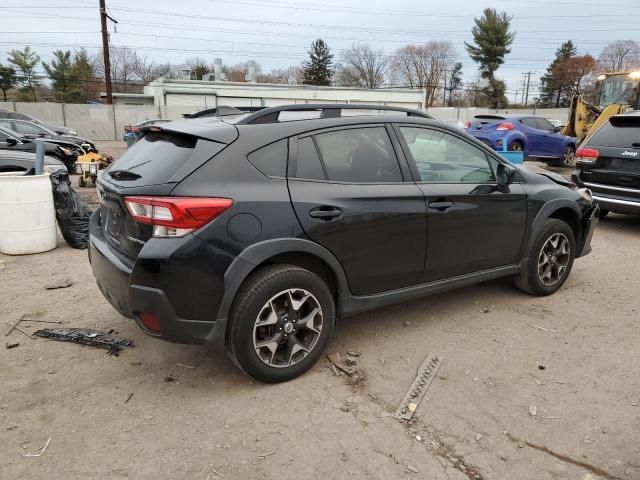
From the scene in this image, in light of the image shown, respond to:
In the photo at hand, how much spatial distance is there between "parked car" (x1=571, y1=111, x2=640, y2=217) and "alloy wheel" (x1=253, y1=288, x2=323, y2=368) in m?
5.80

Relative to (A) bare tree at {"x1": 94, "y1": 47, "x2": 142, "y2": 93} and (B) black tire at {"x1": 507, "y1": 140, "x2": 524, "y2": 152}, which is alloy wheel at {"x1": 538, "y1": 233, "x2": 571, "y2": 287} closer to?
(B) black tire at {"x1": 507, "y1": 140, "x2": 524, "y2": 152}

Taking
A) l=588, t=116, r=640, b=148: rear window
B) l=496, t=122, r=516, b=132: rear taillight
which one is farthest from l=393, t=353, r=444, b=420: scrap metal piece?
l=496, t=122, r=516, b=132: rear taillight

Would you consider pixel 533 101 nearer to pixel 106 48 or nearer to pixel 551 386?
pixel 106 48

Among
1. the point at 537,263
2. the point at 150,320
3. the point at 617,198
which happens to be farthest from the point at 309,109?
the point at 617,198

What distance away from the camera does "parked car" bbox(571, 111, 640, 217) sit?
23.1 feet

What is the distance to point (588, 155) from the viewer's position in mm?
7660

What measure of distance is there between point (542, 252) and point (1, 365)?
14.5 feet

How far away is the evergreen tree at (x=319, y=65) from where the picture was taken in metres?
71.4

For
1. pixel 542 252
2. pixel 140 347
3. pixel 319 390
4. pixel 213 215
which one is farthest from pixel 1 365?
pixel 542 252

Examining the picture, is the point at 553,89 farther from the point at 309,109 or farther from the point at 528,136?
the point at 309,109

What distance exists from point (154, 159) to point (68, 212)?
12.6 ft

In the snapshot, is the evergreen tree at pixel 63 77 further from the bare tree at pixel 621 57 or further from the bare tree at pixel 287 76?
the bare tree at pixel 621 57

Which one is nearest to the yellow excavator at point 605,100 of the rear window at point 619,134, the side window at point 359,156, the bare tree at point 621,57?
the rear window at point 619,134

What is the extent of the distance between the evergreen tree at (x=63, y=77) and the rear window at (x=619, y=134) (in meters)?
54.5
